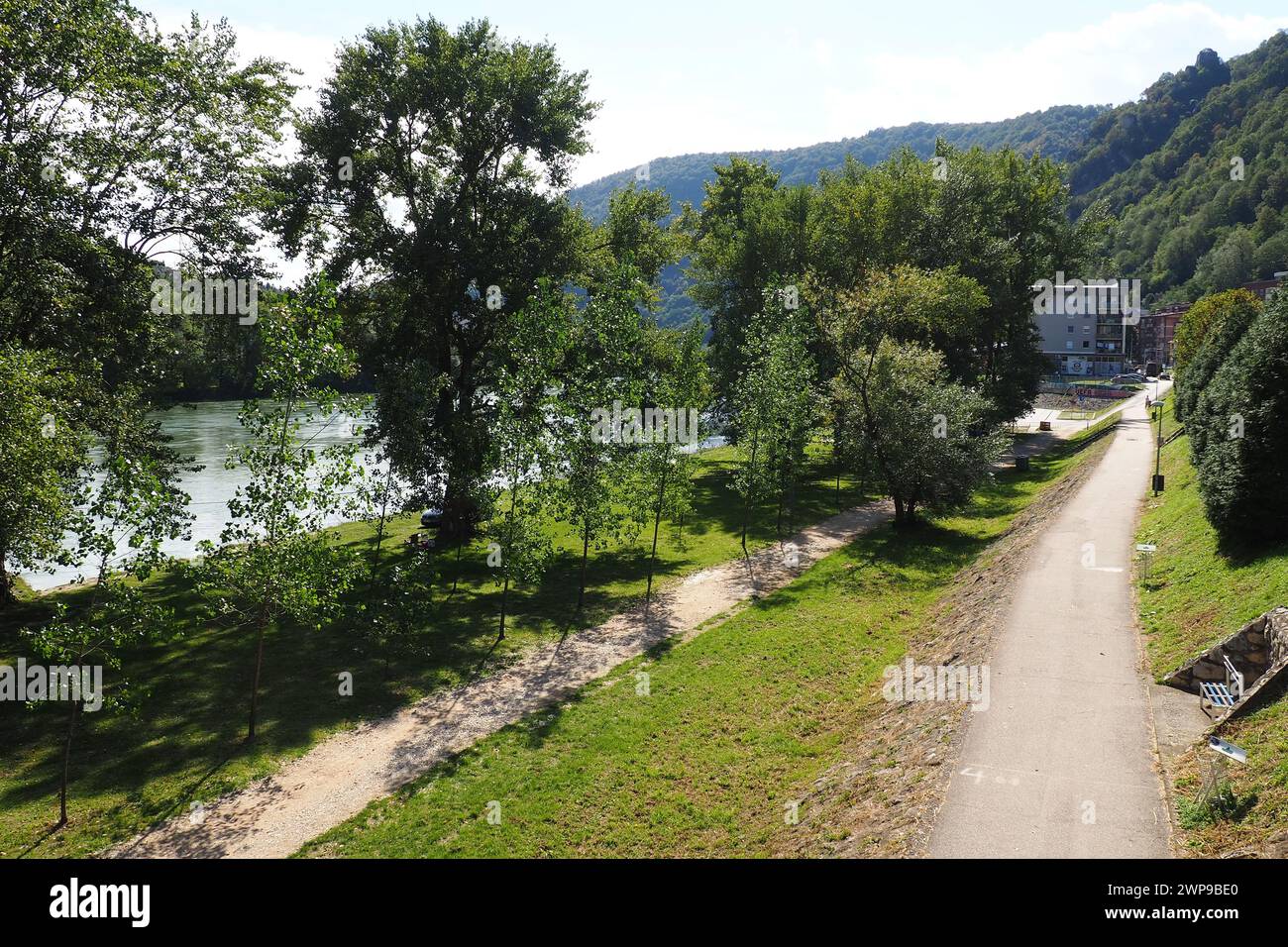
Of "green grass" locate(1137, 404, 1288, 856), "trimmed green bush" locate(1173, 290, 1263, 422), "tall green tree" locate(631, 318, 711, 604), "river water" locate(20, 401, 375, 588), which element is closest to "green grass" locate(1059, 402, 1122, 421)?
"trimmed green bush" locate(1173, 290, 1263, 422)

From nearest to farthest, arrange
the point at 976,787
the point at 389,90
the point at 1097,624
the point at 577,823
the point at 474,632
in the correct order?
the point at 976,787
the point at 577,823
the point at 1097,624
the point at 474,632
the point at 389,90

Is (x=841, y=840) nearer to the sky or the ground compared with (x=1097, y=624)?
nearer to the ground

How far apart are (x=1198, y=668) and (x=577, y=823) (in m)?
14.2

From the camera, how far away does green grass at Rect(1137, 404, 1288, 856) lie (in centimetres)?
1114

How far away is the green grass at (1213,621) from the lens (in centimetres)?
1114

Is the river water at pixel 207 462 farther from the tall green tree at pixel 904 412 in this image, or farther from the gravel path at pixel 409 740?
the tall green tree at pixel 904 412

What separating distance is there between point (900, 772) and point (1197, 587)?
38.9 ft

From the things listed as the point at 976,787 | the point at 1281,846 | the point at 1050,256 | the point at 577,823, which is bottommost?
the point at 577,823

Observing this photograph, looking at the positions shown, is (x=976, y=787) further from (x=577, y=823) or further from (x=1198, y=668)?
(x=577, y=823)

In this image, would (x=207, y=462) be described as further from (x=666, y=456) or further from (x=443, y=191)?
(x=666, y=456)

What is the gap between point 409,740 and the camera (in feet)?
64.6

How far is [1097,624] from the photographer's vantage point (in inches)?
824

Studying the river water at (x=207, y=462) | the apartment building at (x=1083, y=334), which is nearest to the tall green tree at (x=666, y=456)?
the river water at (x=207, y=462)
